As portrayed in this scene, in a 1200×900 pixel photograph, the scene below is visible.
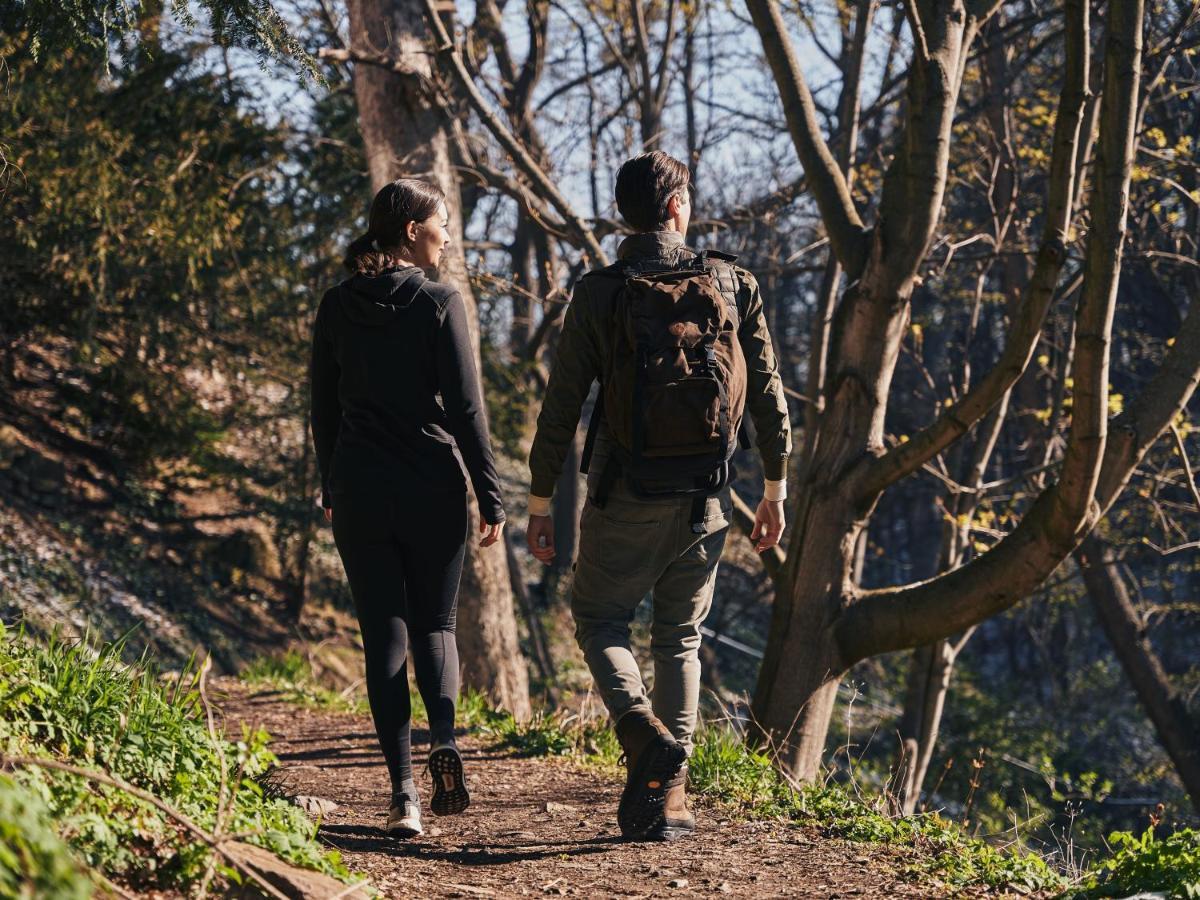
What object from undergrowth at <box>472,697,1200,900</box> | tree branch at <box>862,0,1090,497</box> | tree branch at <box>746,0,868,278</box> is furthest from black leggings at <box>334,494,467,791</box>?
tree branch at <box>746,0,868,278</box>

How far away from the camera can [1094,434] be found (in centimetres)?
506

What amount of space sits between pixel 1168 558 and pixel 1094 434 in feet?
43.3

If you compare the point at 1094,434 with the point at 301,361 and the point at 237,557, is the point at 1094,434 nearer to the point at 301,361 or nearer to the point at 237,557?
the point at 301,361

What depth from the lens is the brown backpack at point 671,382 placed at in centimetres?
363

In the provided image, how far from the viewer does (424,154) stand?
25.4 feet

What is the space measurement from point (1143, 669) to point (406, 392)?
833 centimetres

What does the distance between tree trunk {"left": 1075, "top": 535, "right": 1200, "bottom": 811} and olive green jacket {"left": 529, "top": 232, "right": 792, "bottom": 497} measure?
6.38 m

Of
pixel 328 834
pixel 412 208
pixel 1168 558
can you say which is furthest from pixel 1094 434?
pixel 1168 558

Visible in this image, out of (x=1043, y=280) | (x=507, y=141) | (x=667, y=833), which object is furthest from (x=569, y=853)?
(x=507, y=141)

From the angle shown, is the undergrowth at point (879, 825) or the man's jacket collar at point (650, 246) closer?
the undergrowth at point (879, 825)

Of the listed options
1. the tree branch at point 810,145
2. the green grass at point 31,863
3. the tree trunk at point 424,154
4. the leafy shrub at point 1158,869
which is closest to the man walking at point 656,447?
the leafy shrub at point 1158,869

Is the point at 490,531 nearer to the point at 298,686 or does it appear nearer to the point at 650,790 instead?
the point at 650,790

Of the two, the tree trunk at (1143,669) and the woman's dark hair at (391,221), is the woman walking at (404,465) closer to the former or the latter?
the woman's dark hair at (391,221)

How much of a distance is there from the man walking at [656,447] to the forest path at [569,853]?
0.16 m
